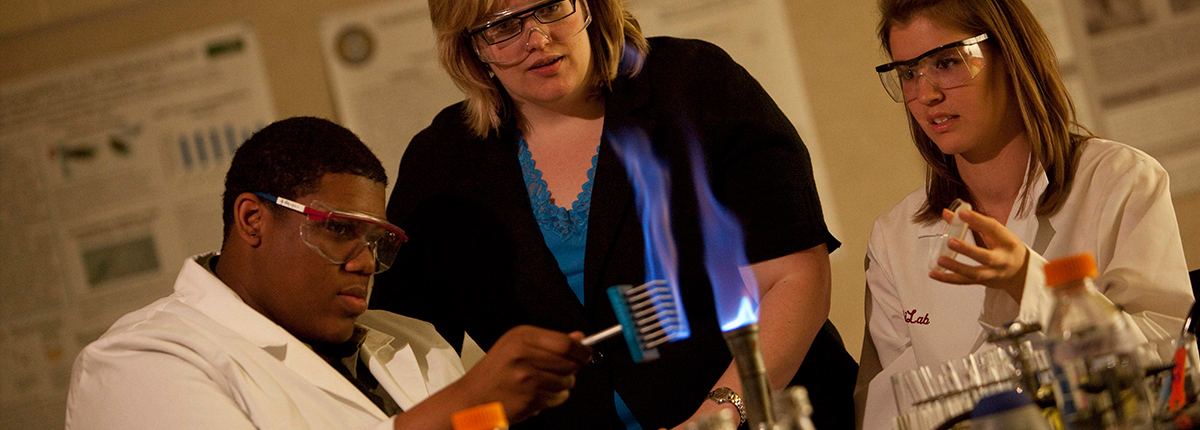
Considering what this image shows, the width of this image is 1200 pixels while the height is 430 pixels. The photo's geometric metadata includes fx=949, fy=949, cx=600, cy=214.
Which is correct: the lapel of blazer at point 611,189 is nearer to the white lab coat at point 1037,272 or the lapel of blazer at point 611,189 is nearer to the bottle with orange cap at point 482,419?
the white lab coat at point 1037,272

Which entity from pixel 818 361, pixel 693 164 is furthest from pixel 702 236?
pixel 818 361

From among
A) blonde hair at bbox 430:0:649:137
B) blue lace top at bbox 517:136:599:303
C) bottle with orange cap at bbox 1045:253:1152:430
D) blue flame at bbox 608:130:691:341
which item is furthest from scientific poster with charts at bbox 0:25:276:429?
bottle with orange cap at bbox 1045:253:1152:430

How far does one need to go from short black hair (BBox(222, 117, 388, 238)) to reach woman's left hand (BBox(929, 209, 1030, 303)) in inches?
41.8

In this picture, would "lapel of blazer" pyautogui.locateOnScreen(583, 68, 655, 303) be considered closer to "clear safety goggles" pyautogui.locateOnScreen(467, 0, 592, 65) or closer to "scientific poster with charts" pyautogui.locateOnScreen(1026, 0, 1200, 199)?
"clear safety goggles" pyautogui.locateOnScreen(467, 0, 592, 65)

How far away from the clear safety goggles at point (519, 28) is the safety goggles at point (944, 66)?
2.17 ft

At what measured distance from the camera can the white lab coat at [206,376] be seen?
4.89ft

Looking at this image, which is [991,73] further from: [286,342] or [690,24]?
[690,24]

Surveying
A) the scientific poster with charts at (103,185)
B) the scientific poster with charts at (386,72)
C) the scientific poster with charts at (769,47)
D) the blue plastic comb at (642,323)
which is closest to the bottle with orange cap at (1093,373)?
the blue plastic comb at (642,323)

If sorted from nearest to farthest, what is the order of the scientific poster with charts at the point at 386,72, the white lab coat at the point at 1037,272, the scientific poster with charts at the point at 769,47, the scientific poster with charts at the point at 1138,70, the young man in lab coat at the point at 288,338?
1. the young man in lab coat at the point at 288,338
2. the white lab coat at the point at 1037,272
3. the scientific poster with charts at the point at 1138,70
4. the scientific poster with charts at the point at 769,47
5. the scientific poster with charts at the point at 386,72

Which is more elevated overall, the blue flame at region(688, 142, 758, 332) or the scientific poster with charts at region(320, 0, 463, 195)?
the scientific poster with charts at region(320, 0, 463, 195)

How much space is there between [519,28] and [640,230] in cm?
51

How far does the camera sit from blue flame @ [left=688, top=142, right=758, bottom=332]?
80.4 inches

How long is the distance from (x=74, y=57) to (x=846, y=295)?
325 centimetres

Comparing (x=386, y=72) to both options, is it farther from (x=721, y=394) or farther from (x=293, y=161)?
(x=721, y=394)
